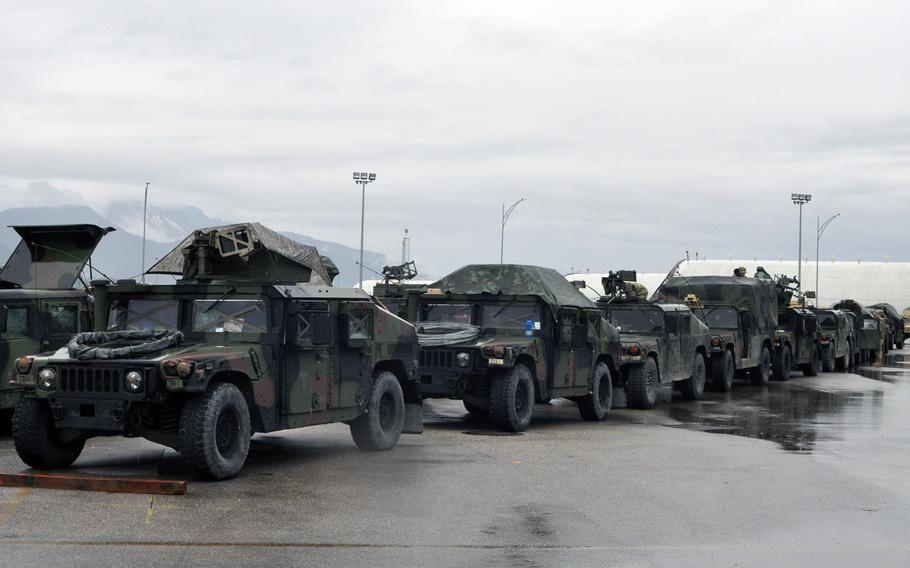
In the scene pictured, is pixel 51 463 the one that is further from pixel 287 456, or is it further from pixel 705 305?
pixel 705 305

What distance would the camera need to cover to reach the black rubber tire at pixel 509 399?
1523 centimetres

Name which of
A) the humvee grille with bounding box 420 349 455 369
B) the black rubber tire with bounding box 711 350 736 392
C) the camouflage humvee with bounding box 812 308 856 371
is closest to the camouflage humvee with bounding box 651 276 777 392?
the black rubber tire with bounding box 711 350 736 392

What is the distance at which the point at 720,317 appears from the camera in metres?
25.7

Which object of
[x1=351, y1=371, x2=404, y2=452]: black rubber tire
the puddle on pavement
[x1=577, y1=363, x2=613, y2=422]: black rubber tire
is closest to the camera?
[x1=351, y1=371, x2=404, y2=452]: black rubber tire

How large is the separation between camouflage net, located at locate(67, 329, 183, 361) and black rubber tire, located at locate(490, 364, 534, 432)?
524 centimetres

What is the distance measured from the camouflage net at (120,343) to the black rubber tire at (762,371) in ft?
60.2

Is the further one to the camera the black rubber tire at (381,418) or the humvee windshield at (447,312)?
the humvee windshield at (447,312)

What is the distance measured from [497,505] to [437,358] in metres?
5.71

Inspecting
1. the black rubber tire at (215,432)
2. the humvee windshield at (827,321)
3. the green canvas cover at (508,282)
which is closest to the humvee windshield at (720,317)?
the green canvas cover at (508,282)

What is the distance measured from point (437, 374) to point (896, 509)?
663 cm

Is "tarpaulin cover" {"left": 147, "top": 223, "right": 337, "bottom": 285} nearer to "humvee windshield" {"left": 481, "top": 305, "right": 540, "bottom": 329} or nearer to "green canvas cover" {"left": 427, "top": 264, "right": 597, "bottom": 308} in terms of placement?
"green canvas cover" {"left": 427, "top": 264, "right": 597, "bottom": 308}

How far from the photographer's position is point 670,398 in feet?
74.6

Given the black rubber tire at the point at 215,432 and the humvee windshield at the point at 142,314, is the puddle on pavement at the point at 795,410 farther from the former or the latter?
the humvee windshield at the point at 142,314

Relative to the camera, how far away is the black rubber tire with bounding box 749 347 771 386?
2702 cm
